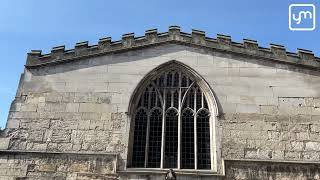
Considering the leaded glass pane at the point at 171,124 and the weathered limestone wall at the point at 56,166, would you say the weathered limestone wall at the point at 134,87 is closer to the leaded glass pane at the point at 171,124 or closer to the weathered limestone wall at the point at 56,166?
the weathered limestone wall at the point at 56,166

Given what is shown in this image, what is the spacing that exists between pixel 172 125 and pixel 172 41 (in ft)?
10.3

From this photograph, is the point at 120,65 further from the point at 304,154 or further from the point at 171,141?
the point at 304,154

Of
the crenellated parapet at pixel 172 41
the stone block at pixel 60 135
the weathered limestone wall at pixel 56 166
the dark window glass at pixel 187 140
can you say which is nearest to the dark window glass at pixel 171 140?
the dark window glass at pixel 187 140

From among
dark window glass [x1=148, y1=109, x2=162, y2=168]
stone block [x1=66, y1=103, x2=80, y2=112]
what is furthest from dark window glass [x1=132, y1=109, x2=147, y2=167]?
stone block [x1=66, y1=103, x2=80, y2=112]

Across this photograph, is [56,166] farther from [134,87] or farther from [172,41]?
[172,41]

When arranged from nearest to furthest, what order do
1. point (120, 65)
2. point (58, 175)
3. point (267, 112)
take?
point (58, 175) → point (267, 112) → point (120, 65)

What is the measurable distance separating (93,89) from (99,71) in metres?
0.71

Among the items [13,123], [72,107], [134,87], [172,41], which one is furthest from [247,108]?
[13,123]

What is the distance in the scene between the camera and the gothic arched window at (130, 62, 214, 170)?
12273mm

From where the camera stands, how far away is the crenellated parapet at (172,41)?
13.7 meters

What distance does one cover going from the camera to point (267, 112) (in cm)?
1280

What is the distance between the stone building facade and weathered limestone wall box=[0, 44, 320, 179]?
33 mm

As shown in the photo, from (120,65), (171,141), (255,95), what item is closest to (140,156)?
(171,141)

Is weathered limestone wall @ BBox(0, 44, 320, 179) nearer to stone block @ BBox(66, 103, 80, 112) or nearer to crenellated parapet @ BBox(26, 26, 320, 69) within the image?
stone block @ BBox(66, 103, 80, 112)
